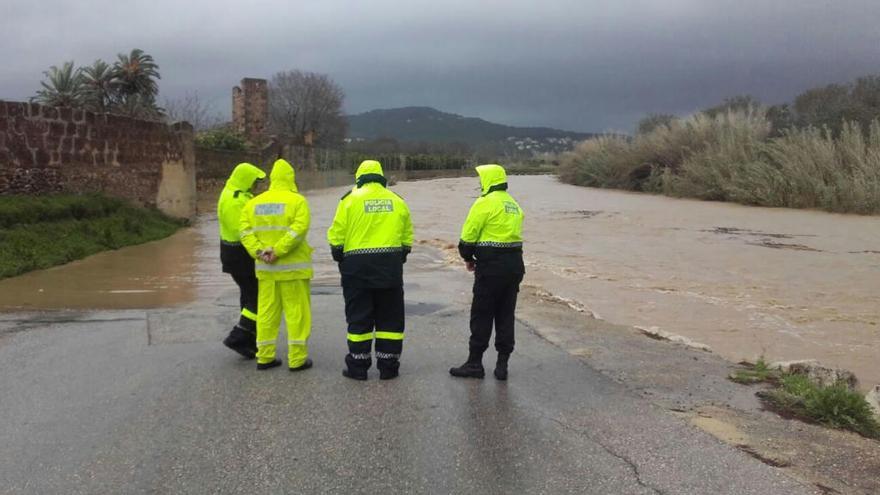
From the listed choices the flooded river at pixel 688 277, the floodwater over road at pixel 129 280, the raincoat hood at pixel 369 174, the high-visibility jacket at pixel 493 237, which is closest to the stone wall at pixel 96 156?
the flooded river at pixel 688 277

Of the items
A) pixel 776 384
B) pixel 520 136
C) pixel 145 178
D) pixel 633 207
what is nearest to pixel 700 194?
pixel 633 207

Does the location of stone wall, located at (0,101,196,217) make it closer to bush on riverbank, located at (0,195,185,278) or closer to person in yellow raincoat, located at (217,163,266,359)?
bush on riverbank, located at (0,195,185,278)

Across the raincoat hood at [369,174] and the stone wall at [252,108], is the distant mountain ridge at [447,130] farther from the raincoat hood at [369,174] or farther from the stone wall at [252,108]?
the raincoat hood at [369,174]

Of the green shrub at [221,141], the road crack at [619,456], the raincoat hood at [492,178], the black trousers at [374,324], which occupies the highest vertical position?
the green shrub at [221,141]

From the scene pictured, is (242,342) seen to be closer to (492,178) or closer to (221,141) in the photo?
(492,178)

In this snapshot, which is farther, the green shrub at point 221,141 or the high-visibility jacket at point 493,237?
the green shrub at point 221,141

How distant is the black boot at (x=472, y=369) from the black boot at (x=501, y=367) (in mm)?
123

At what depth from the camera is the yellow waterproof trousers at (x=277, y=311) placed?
258 inches

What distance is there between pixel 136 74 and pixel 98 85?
1.84 meters

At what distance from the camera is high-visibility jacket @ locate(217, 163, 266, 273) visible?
6.96 m

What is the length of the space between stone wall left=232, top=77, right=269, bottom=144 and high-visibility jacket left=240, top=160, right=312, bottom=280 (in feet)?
135

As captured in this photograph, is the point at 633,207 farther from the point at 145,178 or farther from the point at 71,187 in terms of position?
the point at 71,187

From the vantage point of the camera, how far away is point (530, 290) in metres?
11.2

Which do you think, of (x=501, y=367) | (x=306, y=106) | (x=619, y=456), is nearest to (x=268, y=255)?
(x=501, y=367)
